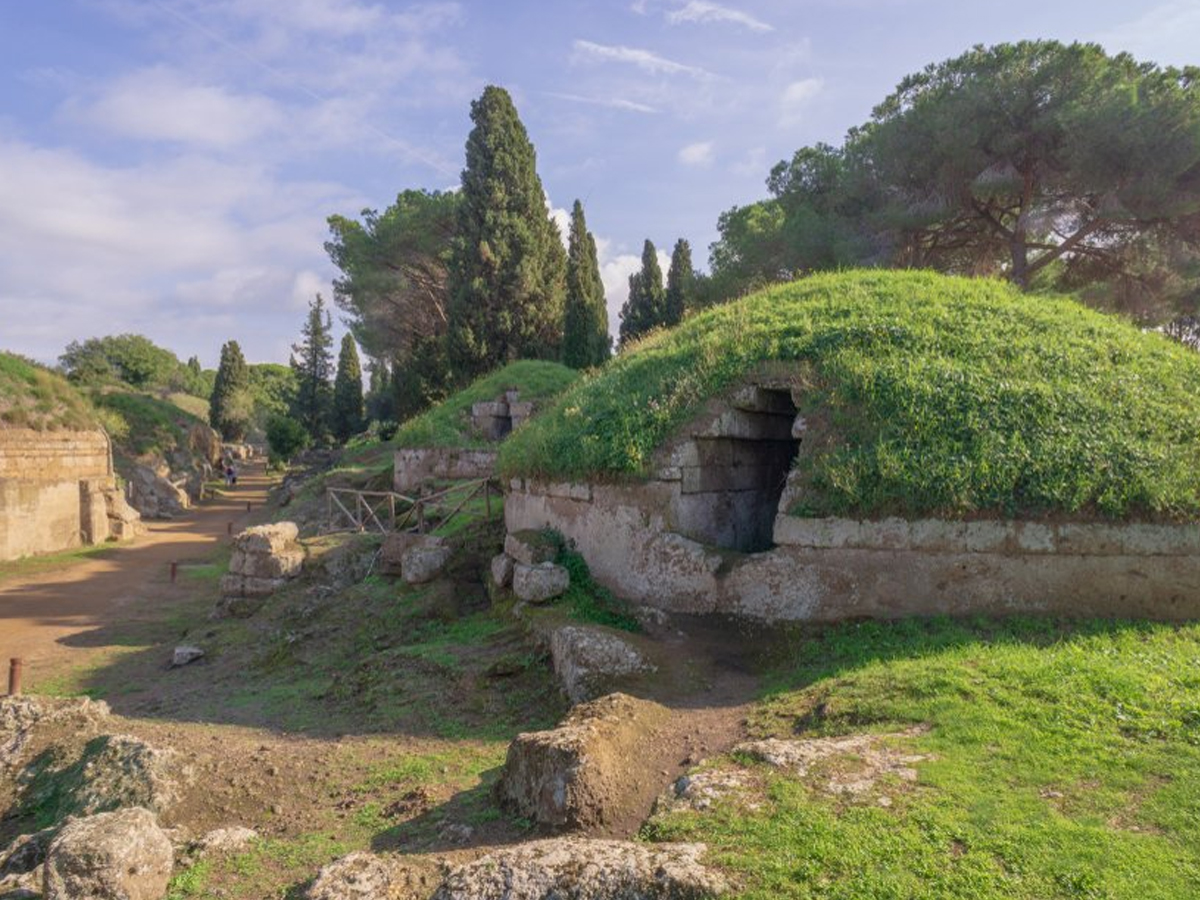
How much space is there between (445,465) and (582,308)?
42.2 feet

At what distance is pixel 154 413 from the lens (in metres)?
33.0

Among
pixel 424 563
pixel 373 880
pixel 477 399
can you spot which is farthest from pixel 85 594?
pixel 373 880

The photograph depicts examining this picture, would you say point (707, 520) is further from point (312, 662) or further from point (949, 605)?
point (312, 662)

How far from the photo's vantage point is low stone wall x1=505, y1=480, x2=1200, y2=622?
6461mm

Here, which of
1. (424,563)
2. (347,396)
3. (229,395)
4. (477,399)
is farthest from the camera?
(229,395)

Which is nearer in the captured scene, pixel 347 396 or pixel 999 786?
pixel 999 786

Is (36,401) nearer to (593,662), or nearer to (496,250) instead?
(496,250)

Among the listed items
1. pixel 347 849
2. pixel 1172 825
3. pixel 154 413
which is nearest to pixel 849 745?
pixel 1172 825

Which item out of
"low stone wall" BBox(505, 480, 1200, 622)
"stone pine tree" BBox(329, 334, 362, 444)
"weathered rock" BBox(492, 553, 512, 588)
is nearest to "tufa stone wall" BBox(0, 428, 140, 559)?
"weathered rock" BBox(492, 553, 512, 588)

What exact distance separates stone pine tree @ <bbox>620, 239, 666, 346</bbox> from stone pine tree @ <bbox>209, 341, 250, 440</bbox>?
26.7 metres

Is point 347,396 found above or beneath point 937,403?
above

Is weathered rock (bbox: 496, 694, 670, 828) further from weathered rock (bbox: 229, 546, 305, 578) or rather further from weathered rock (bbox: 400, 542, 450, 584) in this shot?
weathered rock (bbox: 229, 546, 305, 578)

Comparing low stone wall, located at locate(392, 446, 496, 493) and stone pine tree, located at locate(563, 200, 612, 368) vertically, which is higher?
stone pine tree, located at locate(563, 200, 612, 368)

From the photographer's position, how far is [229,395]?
48.3m
